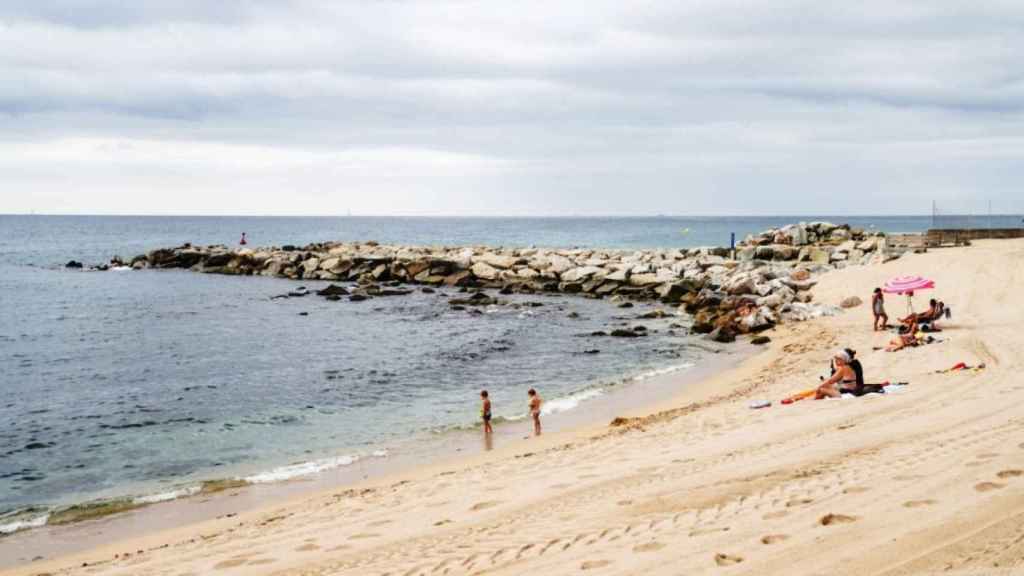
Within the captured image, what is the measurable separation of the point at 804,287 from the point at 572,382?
16.9 meters

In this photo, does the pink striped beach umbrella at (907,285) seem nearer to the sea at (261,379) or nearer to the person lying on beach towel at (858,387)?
the sea at (261,379)

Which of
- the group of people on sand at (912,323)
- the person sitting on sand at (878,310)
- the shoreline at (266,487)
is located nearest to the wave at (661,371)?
the shoreline at (266,487)

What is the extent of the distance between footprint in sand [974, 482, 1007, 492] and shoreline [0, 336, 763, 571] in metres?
8.37

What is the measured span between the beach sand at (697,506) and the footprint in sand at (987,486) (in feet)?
0.11

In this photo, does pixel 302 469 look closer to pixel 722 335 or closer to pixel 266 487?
pixel 266 487

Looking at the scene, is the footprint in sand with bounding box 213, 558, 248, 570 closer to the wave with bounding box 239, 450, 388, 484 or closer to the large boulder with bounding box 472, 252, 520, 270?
the wave with bounding box 239, 450, 388, 484

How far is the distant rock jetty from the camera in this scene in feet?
104

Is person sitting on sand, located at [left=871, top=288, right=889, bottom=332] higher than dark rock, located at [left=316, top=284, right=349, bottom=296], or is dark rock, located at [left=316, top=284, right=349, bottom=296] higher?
person sitting on sand, located at [left=871, top=288, right=889, bottom=332]

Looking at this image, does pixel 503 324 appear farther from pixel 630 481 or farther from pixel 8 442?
pixel 630 481

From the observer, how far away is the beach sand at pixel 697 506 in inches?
271

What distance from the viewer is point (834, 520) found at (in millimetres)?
7434

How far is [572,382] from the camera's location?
22.3 meters

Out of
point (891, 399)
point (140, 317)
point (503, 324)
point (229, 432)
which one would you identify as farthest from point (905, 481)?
point (140, 317)

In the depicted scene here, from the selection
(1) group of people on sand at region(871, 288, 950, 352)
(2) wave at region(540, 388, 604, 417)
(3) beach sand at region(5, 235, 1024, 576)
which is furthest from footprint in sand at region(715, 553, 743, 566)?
(1) group of people on sand at region(871, 288, 950, 352)
